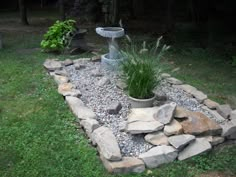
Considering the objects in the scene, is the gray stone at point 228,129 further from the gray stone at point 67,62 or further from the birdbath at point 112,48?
the gray stone at point 67,62

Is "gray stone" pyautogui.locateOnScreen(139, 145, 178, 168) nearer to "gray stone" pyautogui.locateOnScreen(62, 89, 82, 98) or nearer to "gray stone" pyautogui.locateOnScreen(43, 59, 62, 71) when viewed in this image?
"gray stone" pyautogui.locateOnScreen(62, 89, 82, 98)

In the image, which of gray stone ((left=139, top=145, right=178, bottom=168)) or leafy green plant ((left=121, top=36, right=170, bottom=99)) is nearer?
gray stone ((left=139, top=145, right=178, bottom=168))

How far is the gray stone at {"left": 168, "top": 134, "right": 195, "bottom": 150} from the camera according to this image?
10.8ft

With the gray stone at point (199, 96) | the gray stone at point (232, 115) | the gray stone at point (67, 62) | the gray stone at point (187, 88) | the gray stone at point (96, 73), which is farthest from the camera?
the gray stone at point (67, 62)

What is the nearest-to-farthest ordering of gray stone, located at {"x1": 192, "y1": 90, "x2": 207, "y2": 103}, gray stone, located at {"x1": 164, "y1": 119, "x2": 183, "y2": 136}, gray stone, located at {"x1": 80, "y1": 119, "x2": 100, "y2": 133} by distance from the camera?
gray stone, located at {"x1": 164, "y1": 119, "x2": 183, "y2": 136}, gray stone, located at {"x1": 80, "y1": 119, "x2": 100, "y2": 133}, gray stone, located at {"x1": 192, "y1": 90, "x2": 207, "y2": 103}

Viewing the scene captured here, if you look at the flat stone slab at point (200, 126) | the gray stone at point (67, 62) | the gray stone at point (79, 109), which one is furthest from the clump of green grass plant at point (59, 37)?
the flat stone slab at point (200, 126)

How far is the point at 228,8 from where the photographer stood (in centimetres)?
1123

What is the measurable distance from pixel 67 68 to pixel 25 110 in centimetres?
148

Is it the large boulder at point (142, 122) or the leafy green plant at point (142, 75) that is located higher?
the leafy green plant at point (142, 75)

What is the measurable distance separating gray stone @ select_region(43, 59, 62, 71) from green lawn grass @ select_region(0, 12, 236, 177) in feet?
0.42

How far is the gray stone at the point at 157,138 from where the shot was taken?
337 centimetres

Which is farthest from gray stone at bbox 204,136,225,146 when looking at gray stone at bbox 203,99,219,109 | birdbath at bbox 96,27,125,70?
birdbath at bbox 96,27,125,70

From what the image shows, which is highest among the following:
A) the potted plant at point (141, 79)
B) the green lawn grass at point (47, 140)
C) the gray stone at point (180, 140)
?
the potted plant at point (141, 79)

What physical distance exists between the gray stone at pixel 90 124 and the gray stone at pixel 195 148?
0.84m
